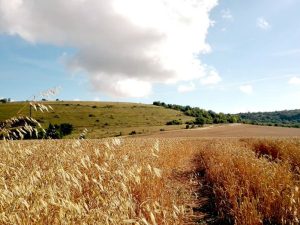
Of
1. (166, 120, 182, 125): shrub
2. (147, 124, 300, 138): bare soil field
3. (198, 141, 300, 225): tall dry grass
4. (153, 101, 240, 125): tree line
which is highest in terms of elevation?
(153, 101, 240, 125): tree line

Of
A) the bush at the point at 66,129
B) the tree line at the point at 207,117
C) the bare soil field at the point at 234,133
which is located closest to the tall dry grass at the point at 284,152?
the bare soil field at the point at 234,133

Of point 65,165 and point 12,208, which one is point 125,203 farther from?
point 65,165

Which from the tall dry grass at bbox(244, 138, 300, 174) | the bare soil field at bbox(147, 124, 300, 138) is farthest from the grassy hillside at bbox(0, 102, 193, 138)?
the tall dry grass at bbox(244, 138, 300, 174)

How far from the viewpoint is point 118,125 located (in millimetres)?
98000

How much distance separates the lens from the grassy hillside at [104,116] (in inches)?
3812

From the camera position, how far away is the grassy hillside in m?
96.8

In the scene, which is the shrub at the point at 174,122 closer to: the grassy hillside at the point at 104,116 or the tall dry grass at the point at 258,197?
the grassy hillside at the point at 104,116

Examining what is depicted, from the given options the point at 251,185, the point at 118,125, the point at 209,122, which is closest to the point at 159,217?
the point at 251,185

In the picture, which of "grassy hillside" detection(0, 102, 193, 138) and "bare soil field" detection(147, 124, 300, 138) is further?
"grassy hillside" detection(0, 102, 193, 138)

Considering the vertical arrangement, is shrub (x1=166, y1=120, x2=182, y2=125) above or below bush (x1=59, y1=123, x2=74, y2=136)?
above

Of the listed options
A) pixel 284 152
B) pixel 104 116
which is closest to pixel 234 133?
pixel 104 116

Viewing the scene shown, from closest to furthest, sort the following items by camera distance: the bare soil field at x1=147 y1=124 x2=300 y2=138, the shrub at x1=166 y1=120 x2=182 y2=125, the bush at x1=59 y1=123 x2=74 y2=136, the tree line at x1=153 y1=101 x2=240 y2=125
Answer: the bare soil field at x1=147 y1=124 x2=300 y2=138 < the bush at x1=59 y1=123 x2=74 y2=136 < the shrub at x1=166 y1=120 x2=182 y2=125 < the tree line at x1=153 y1=101 x2=240 y2=125

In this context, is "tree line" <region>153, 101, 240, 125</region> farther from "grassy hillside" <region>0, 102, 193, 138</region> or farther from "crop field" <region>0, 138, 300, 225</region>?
"crop field" <region>0, 138, 300, 225</region>

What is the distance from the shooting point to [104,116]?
107625 mm
